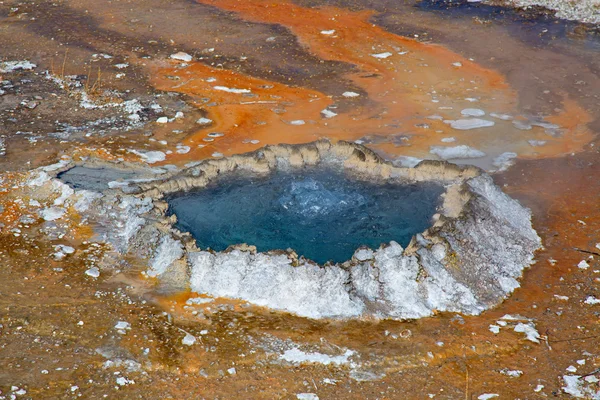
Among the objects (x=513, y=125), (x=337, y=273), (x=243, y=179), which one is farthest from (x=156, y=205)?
(x=513, y=125)

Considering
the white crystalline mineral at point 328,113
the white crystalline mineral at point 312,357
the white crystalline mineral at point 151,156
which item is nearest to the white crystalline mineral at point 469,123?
the white crystalline mineral at point 328,113

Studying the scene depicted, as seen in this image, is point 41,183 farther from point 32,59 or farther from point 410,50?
point 410,50

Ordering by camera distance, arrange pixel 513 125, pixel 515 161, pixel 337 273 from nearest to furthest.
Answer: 1. pixel 337 273
2. pixel 515 161
3. pixel 513 125

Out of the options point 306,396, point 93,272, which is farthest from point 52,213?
point 306,396

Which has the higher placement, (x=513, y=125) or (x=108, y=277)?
(x=513, y=125)

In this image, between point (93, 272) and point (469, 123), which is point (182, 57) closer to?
point (469, 123)

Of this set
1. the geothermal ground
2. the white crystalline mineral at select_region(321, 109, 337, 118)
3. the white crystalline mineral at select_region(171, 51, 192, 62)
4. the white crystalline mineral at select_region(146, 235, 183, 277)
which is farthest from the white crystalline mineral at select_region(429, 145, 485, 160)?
the white crystalline mineral at select_region(171, 51, 192, 62)
